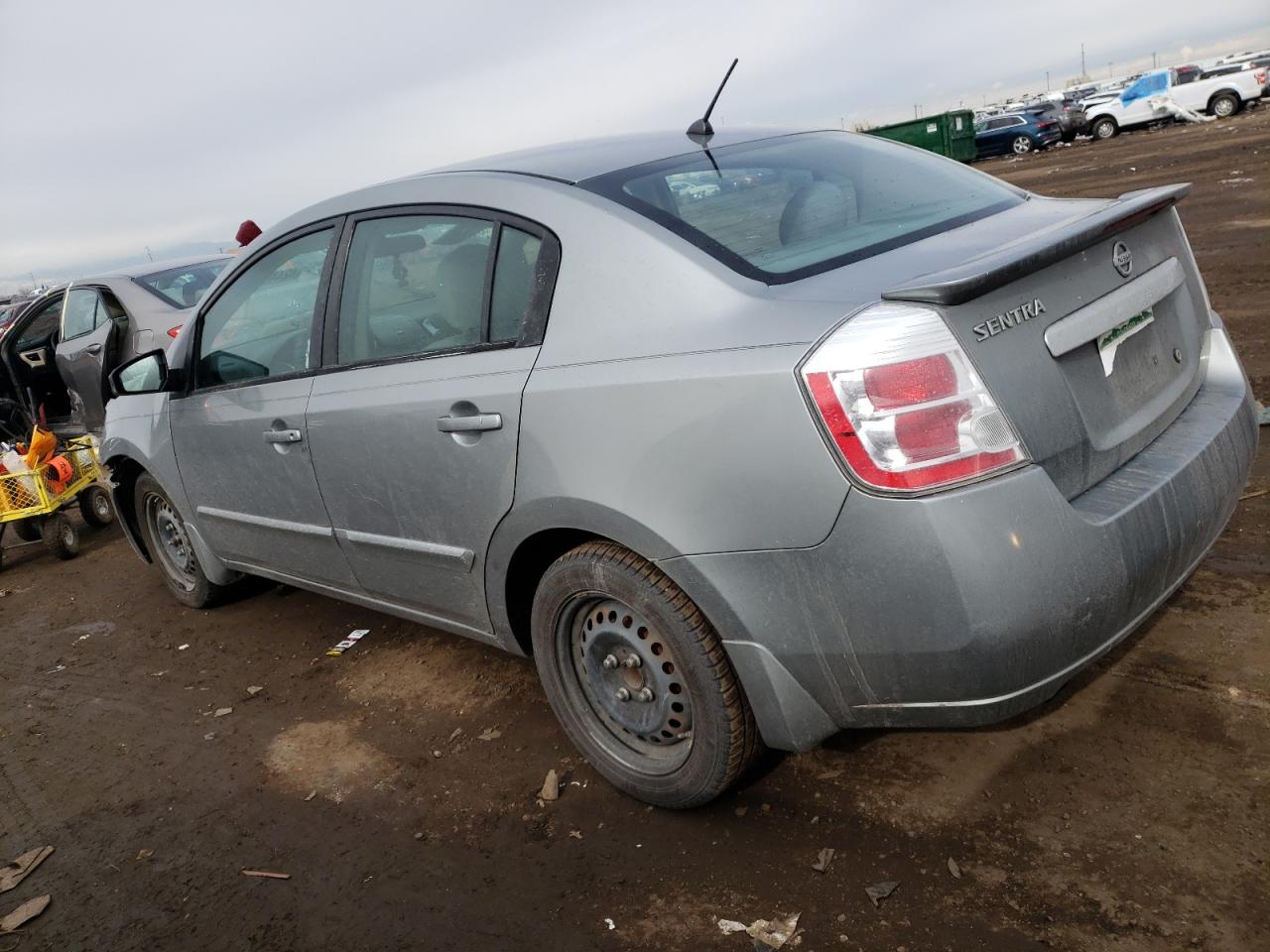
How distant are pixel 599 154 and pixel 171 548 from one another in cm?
345

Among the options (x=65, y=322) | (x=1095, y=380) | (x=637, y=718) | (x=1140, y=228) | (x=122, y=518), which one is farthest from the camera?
(x=65, y=322)

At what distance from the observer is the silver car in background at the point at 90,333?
8398 mm

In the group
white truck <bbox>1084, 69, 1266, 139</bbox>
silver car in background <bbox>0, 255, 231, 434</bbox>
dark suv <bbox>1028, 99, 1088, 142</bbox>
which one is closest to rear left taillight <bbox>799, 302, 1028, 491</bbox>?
silver car in background <bbox>0, 255, 231, 434</bbox>

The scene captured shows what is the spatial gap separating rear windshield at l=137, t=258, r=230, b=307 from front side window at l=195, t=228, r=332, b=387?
4611 millimetres

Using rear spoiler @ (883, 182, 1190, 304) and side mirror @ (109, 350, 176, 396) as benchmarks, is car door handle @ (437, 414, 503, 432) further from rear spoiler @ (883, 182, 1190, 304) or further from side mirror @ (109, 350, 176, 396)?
side mirror @ (109, 350, 176, 396)

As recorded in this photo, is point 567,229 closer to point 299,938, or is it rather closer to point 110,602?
point 299,938

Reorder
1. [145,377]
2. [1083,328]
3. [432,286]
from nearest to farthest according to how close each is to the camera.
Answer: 1. [1083,328]
2. [432,286]
3. [145,377]

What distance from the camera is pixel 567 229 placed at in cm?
279

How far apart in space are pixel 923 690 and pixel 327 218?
264 cm

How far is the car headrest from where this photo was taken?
2.79 metres

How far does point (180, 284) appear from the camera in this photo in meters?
8.73

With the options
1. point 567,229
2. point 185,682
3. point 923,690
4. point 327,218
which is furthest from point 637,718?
point 185,682

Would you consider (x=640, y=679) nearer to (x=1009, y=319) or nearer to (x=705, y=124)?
(x=1009, y=319)

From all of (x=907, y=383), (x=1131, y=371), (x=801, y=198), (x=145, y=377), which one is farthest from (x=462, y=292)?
(x=145, y=377)
